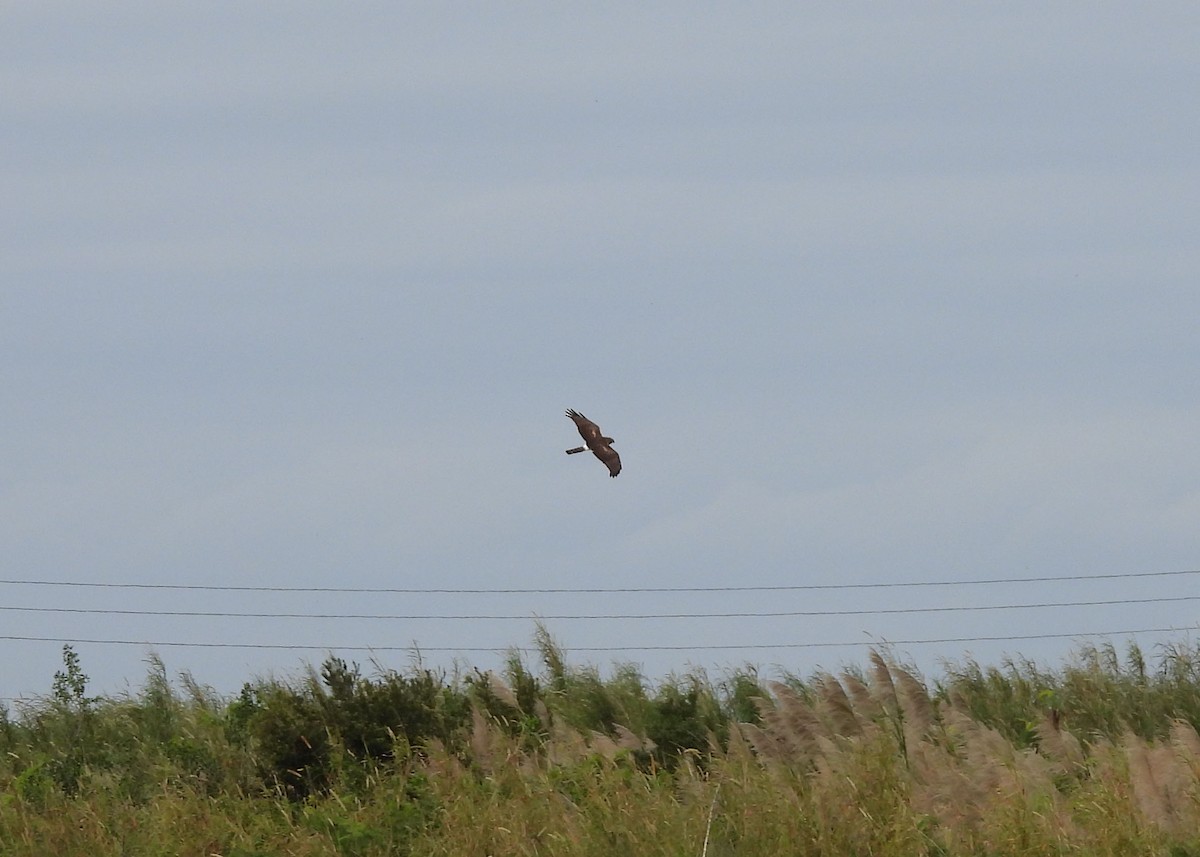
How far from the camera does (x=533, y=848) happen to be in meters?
10.8

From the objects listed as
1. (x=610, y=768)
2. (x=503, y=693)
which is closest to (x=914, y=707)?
(x=610, y=768)

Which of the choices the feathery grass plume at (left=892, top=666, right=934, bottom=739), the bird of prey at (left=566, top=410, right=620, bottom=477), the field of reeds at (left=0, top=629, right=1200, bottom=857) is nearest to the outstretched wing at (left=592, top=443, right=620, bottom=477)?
the bird of prey at (left=566, top=410, right=620, bottom=477)

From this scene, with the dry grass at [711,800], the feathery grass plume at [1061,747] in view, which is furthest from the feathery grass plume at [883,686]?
the feathery grass plume at [1061,747]

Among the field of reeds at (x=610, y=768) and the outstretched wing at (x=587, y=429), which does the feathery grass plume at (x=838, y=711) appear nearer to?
the field of reeds at (x=610, y=768)

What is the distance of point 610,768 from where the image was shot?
12914 millimetres

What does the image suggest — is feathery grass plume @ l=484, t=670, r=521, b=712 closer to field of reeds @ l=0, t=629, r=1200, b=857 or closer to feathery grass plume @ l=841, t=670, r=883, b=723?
field of reeds @ l=0, t=629, r=1200, b=857

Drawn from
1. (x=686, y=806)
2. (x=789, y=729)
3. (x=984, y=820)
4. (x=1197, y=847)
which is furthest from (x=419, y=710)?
(x=1197, y=847)

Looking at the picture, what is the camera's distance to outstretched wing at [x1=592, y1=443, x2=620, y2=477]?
486 inches

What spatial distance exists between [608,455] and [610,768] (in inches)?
107

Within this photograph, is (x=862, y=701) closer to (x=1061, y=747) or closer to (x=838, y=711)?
(x=838, y=711)

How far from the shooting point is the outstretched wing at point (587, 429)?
12602mm

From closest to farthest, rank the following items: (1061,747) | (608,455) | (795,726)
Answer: (608,455) → (1061,747) → (795,726)

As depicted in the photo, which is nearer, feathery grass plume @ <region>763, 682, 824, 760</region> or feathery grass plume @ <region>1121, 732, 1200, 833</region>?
feathery grass plume @ <region>1121, 732, 1200, 833</region>

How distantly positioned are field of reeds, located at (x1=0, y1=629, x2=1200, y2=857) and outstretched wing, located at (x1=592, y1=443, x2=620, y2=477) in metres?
2.51
